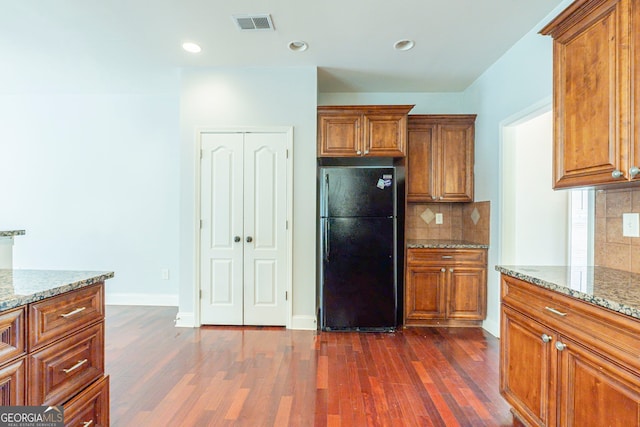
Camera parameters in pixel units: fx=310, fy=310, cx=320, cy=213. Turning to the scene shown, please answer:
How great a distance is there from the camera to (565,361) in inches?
53.6

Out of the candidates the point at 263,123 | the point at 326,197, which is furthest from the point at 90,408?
the point at 263,123

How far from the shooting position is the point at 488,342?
114 inches

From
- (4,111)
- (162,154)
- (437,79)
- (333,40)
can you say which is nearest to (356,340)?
(333,40)

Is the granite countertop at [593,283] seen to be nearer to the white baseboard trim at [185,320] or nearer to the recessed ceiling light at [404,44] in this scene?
the recessed ceiling light at [404,44]

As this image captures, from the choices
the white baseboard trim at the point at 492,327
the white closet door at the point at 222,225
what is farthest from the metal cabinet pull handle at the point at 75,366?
the white baseboard trim at the point at 492,327

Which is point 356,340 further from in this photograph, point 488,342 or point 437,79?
point 437,79

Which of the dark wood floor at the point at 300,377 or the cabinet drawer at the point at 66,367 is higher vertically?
the cabinet drawer at the point at 66,367

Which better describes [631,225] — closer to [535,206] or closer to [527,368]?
[527,368]

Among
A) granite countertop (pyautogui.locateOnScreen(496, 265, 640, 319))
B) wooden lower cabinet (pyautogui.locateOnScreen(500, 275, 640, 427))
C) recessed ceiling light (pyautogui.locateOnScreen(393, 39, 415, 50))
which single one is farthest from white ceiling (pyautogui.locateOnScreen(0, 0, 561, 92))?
wooden lower cabinet (pyautogui.locateOnScreen(500, 275, 640, 427))

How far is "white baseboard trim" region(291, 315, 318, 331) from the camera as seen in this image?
3.21 meters

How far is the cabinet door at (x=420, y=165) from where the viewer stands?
347 cm

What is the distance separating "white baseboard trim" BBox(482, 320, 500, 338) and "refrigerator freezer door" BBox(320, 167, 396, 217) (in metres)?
1.60

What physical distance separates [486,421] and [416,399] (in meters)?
0.40

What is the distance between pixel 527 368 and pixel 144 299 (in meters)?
4.05
